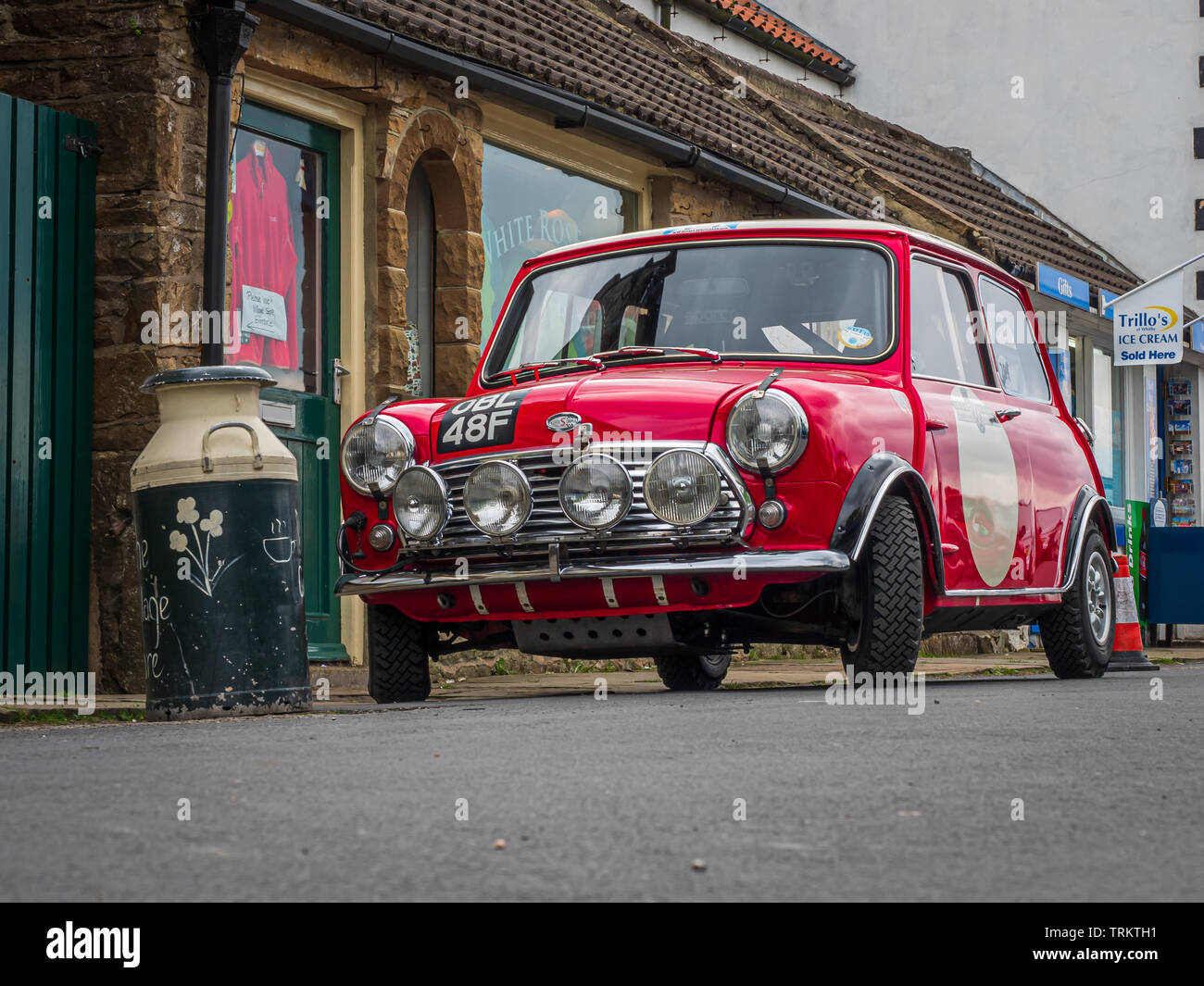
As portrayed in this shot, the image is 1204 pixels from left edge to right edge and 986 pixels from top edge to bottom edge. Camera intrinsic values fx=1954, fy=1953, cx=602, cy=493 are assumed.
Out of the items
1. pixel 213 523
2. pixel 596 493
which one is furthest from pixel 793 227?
pixel 213 523

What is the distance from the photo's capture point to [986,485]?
8328 millimetres

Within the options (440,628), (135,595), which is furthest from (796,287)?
(135,595)

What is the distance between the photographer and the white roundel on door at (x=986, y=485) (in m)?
8.15

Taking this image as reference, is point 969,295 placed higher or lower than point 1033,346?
higher

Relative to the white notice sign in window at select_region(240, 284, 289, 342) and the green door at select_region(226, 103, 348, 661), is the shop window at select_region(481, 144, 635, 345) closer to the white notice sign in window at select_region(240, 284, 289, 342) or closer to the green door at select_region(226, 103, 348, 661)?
the green door at select_region(226, 103, 348, 661)

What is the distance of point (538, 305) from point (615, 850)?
5.52 m

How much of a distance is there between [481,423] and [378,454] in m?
0.46

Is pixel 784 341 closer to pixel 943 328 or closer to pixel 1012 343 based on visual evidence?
pixel 943 328

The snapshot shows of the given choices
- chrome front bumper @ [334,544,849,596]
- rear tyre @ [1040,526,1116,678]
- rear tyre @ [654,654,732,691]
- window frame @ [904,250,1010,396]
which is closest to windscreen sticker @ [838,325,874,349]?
window frame @ [904,250,1010,396]

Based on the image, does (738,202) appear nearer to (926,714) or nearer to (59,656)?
(59,656)

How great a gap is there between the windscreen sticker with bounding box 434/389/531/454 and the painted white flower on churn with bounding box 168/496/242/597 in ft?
3.20

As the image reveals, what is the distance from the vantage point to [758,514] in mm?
7031

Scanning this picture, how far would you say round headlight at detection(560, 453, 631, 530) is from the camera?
7082mm

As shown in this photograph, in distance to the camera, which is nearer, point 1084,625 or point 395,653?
point 395,653
